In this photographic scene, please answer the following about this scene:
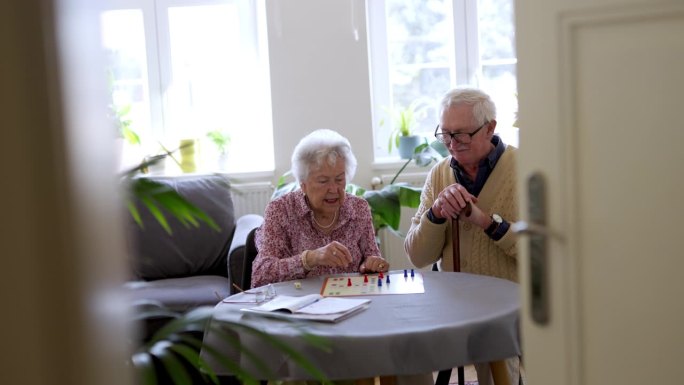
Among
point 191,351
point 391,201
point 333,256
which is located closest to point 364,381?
point 333,256

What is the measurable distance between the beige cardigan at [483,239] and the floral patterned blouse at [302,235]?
0.18 meters

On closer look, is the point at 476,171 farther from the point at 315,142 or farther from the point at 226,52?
the point at 226,52

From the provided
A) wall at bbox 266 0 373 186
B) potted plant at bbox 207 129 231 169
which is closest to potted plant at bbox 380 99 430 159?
wall at bbox 266 0 373 186

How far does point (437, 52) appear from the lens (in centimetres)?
505

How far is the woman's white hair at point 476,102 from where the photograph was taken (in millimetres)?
3059

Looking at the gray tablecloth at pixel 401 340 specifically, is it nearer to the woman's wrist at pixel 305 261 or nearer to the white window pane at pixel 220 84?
the woman's wrist at pixel 305 261

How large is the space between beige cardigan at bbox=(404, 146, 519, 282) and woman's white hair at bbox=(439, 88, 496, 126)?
15 centimetres

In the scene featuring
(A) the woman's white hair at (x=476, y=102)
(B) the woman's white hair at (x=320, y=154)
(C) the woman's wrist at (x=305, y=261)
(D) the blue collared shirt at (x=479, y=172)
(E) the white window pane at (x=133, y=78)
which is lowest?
(C) the woman's wrist at (x=305, y=261)

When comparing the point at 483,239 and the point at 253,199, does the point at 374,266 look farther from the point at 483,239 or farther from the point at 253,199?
the point at 253,199

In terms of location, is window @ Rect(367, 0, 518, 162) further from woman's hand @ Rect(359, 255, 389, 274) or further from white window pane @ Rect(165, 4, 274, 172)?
woman's hand @ Rect(359, 255, 389, 274)

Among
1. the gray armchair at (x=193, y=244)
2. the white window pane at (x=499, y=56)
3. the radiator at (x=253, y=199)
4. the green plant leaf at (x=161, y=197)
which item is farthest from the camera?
the white window pane at (x=499, y=56)

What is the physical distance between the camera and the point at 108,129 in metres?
0.93

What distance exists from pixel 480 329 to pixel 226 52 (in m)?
3.20


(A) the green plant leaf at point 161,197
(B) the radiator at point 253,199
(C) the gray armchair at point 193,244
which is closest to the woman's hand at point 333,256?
(C) the gray armchair at point 193,244
